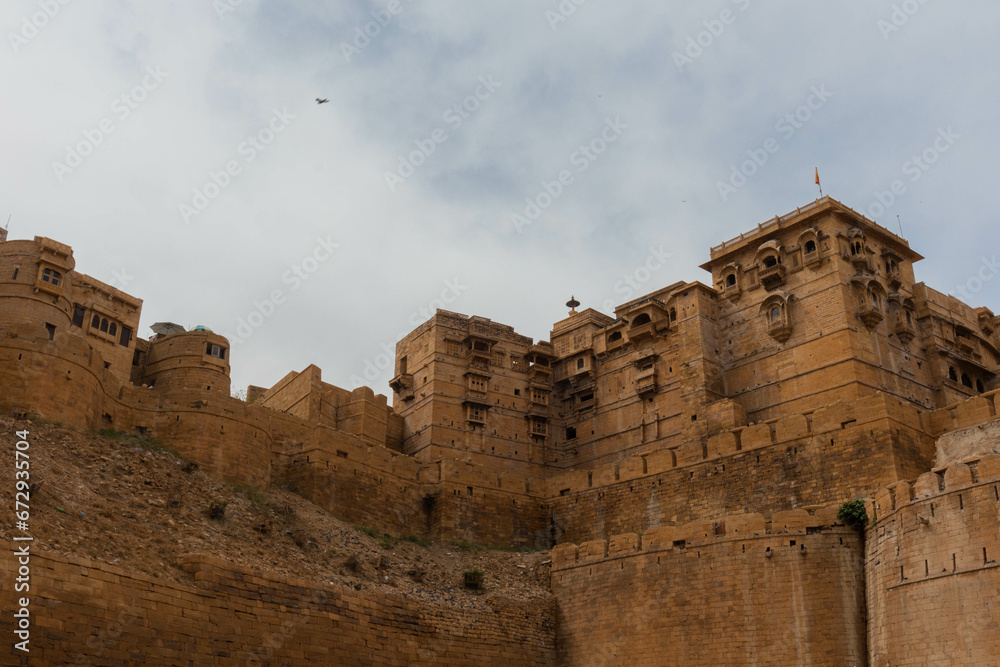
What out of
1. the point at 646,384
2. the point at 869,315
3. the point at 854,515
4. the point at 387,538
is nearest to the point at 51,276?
the point at 387,538

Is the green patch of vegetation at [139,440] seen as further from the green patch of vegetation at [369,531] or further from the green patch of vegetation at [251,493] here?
the green patch of vegetation at [369,531]

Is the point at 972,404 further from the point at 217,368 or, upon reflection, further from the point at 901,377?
the point at 217,368

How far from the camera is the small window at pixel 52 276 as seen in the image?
108ft

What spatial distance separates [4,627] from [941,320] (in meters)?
35.7

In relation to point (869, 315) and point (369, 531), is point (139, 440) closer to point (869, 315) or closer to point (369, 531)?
point (369, 531)

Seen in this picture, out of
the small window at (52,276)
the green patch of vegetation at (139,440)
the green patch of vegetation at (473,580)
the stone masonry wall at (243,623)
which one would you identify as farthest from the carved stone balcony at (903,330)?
the small window at (52,276)

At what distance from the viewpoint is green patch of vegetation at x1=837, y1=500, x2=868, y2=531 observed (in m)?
24.3

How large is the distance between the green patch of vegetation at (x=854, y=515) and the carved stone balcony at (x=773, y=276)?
16238mm

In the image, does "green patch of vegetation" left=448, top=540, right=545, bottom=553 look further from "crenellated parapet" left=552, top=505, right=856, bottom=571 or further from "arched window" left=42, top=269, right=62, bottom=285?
"arched window" left=42, top=269, right=62, bottom=285

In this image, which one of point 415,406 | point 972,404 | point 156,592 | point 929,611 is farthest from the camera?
point 415,406

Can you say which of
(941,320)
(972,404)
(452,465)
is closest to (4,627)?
(452,465)

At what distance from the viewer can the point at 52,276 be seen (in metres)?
33.1

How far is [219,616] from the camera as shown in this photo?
68.1ft

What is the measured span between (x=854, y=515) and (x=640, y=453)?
504 inches
